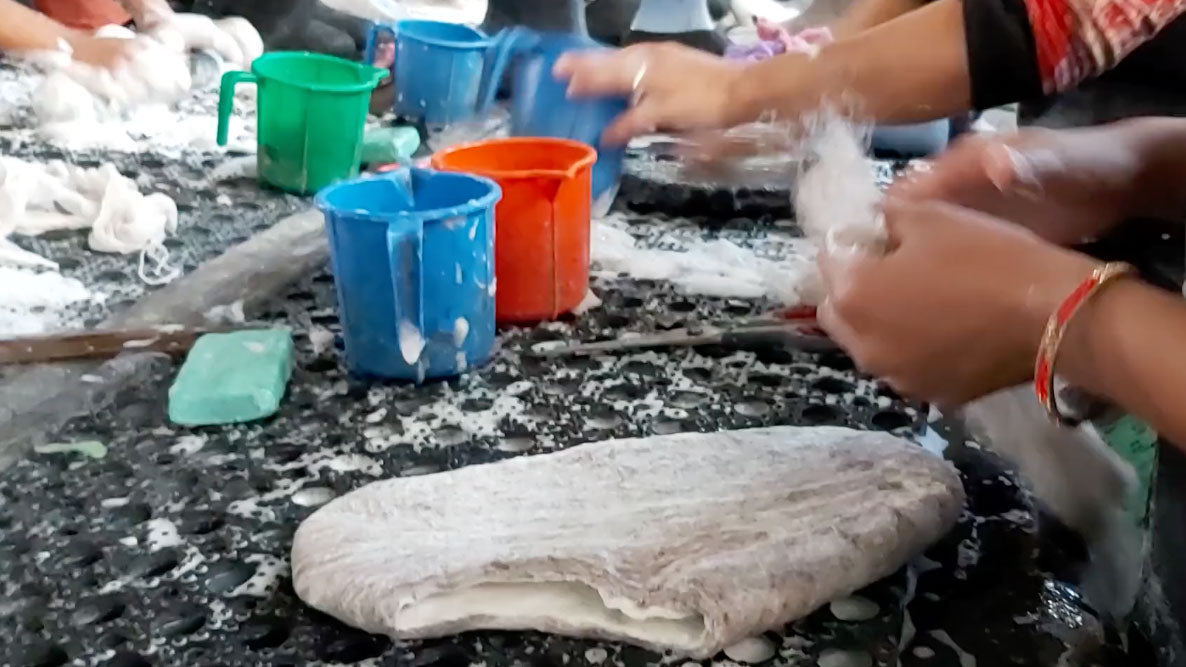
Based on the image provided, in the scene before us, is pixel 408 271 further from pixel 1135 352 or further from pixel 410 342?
pixel 1135 352

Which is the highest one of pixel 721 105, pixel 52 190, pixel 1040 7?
pixel 1040 7

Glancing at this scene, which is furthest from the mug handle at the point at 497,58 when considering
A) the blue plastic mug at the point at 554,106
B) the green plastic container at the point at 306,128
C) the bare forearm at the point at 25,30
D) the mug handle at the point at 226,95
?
the bare forearm at the point at 25,30

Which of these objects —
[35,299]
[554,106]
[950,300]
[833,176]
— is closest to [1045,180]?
[950,300]

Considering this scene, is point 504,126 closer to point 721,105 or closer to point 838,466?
point 721,105

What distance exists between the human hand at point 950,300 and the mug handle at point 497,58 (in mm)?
546

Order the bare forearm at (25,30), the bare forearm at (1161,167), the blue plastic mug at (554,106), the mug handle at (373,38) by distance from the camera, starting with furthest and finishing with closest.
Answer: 1. the bare forearm at (25,30)
2. the mug handle at (373,38)
3. the blue plastic mug at (554,106)
4. the bare forearm at (1161,167)

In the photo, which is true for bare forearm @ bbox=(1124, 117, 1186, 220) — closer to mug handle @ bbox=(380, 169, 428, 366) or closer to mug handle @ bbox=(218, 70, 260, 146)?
mug handle @ bbox=(380, 169, 428, 366)

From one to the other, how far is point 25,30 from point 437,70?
0.61 m

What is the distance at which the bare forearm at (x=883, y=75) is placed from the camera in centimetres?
74

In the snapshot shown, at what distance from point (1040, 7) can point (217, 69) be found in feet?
3.62

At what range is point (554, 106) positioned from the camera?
941mm

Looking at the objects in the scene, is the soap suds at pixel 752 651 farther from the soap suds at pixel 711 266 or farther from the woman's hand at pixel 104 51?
the woman's hand at pixel 104 51

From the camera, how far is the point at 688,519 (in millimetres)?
555

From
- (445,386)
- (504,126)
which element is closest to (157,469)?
(445,386)
